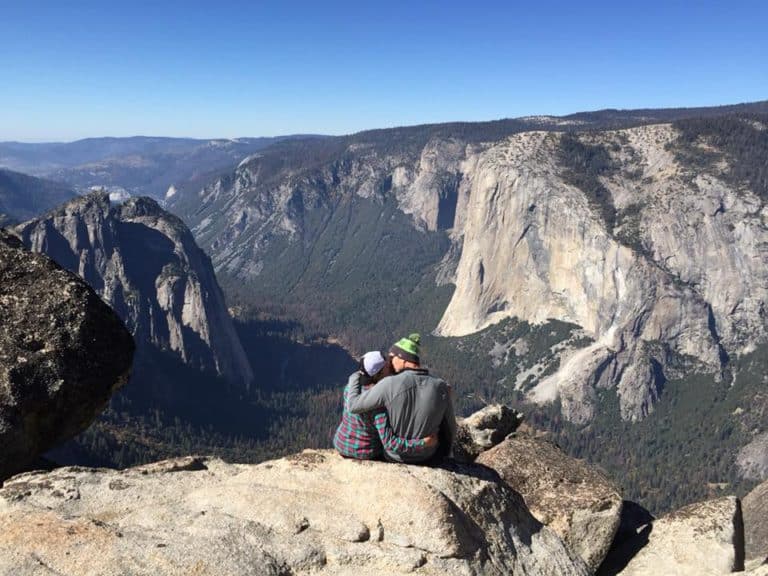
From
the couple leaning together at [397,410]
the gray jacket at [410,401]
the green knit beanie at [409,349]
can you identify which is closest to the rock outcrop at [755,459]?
the couple leaning together at [397,410]

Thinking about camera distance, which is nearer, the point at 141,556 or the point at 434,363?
the point at 141,556

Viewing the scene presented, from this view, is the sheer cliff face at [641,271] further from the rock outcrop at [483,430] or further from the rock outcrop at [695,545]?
the rock outcrop at [695,545]

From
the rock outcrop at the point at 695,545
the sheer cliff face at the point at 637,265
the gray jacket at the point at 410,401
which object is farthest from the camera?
the sheer cliff face at the point at 637,265

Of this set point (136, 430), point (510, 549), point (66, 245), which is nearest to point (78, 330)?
point (510, 549)

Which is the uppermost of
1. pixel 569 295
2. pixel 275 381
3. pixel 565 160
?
pixel 565 160

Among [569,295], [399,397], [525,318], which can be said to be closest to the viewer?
[399,397]

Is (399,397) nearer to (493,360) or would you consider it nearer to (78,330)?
(78,330)

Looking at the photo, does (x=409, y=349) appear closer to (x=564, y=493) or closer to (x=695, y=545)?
(x=564, y=493)
